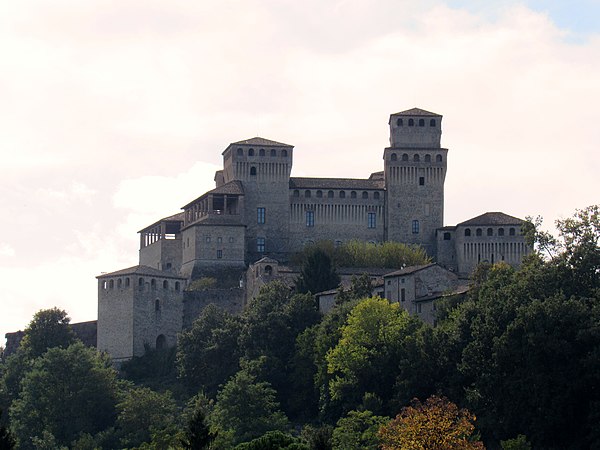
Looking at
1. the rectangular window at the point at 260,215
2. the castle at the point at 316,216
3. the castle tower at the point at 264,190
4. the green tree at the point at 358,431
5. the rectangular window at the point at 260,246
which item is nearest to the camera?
the green tree at the point at 358,431

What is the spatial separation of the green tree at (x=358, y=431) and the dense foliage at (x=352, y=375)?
0.11 meters

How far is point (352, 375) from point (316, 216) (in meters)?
33.6

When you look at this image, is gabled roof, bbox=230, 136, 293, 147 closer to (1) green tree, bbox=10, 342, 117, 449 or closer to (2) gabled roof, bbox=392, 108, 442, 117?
(2) gabled roof, bbox=392, 108, 442, 117

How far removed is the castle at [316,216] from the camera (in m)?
120

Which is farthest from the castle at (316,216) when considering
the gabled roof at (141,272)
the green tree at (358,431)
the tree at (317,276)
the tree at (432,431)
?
the tree at (432,431)

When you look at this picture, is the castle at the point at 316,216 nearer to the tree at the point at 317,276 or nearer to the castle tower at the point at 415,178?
the castle tower at the point at 415,178

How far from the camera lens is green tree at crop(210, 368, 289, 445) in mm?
93250

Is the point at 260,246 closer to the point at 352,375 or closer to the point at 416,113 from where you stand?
the point at 416,113

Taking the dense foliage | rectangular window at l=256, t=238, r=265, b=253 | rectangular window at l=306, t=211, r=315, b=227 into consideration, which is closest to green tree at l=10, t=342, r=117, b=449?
the dense foliage

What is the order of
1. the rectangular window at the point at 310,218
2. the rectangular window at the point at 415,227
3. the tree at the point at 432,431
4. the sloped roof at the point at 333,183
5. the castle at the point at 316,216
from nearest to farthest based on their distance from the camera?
1. the tree at the point at 432,431
2. the castle at the point at 316,216
3. the rectangular window at the point at 310,218
4. the rectangular window at the point at 415,227
5. the sloped roof at the point at 333,183

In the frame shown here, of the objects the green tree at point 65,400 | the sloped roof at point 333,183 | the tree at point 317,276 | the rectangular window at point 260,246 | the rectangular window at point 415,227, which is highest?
the sloped roof at point 333,183

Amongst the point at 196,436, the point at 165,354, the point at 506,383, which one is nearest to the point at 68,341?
the point at 165,354

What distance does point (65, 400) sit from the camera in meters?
103

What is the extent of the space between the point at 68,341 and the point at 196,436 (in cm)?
4877
